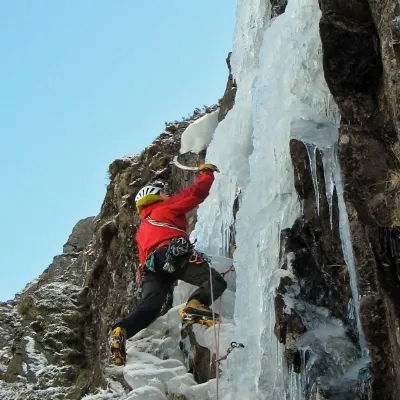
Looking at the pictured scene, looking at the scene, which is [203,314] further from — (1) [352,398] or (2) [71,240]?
(2) [71,240]

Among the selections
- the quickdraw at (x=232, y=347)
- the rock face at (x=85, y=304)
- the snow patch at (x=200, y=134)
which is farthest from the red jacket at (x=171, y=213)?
the snow patch at (x=200, y=134)

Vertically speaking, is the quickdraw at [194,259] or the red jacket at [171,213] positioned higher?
the red jacket at [171,213]

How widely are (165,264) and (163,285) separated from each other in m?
0.25

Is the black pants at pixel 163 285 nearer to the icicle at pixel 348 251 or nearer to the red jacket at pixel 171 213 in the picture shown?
the red jacket at pixel 171 213

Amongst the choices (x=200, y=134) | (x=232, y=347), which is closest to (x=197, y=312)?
(x=232, y=347)

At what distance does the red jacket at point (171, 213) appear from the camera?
23.8 feet

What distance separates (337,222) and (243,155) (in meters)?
2.93

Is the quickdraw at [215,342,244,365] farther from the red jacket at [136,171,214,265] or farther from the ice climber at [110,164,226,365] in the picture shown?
the red jacket at [136,171,214,265]

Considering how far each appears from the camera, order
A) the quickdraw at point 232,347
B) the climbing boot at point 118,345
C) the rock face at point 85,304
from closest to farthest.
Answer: the quickdraw at point 232,347, the climbing boot at point 118,345, the rock face at point 85,304

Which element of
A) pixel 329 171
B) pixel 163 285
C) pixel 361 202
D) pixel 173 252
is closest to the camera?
pixel 361 202

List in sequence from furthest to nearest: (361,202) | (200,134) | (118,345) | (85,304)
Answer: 1. (85,304)
2. (200,134)
3. (118,345)
4. (361,202)

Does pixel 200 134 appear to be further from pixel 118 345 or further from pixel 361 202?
pixel 361 202

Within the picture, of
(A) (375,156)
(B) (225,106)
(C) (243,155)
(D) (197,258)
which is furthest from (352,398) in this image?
(B) (225,106)

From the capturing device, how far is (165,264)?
275 inches
